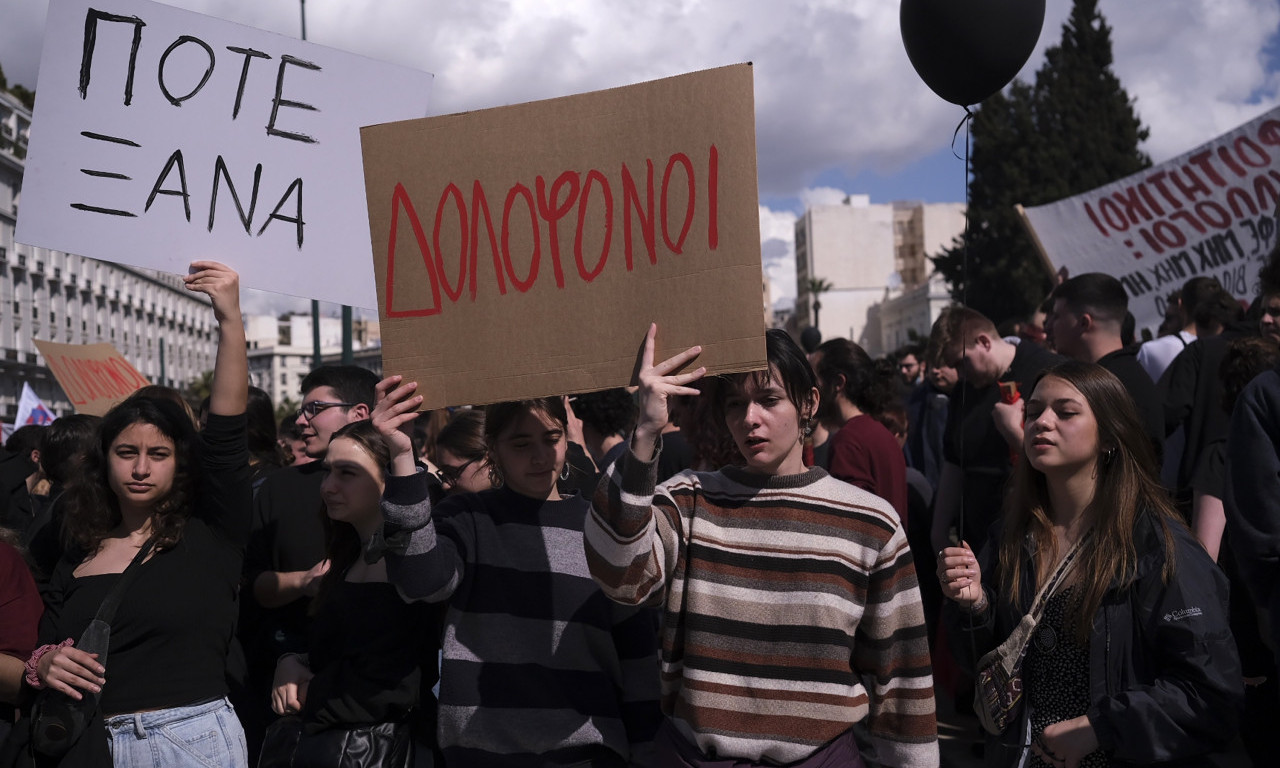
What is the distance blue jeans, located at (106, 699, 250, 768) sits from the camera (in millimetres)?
3070

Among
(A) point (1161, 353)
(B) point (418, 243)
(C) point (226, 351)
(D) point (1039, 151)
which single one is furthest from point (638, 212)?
(D) point (1039, 151)

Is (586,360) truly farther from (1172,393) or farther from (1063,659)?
(1172,393)

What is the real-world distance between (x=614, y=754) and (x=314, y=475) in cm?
165

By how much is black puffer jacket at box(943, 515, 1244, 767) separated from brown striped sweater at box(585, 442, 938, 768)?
11.2 inches

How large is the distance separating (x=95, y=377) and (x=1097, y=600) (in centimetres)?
628

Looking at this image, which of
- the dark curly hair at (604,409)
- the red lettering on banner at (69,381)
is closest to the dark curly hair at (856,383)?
the dark curly hair at (604,409)

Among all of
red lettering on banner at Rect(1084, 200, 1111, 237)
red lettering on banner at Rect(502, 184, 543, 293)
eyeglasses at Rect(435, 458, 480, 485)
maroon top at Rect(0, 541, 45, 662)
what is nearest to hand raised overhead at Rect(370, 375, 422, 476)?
red lettering on banner at Rect(502, 184, 543, 293)

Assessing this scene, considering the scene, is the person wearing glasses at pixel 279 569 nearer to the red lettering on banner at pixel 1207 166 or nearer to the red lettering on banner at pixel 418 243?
the red lettering on banner at pixel 418 243

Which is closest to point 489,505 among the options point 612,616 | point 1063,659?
point 612,616

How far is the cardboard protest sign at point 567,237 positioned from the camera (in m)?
2.56

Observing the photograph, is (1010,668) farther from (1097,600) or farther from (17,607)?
(17,607)

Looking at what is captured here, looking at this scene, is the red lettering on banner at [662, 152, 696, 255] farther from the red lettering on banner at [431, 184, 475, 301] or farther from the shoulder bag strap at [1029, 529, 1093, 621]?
the shoulder bag strap at [1029, 529, 1093, 621]

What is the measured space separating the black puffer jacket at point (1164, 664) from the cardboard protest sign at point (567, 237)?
1042 millimetres

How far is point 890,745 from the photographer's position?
265 centimetres
